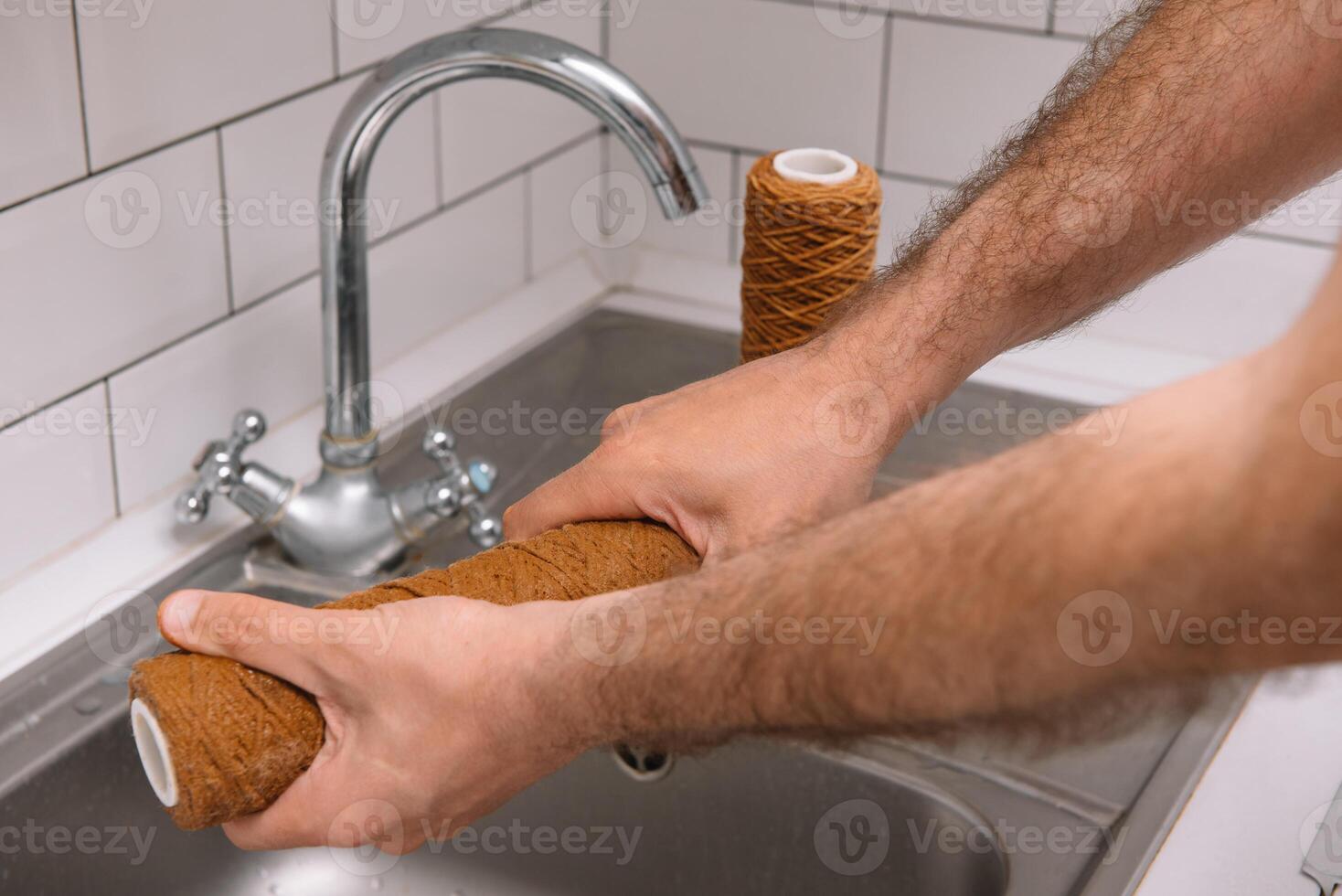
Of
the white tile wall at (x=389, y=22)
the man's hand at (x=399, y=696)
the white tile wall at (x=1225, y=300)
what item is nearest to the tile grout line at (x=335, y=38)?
the white tile wall at (x=389, y=22)

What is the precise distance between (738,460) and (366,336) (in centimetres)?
29

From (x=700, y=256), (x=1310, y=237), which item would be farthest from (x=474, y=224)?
(x=1310, y=237)

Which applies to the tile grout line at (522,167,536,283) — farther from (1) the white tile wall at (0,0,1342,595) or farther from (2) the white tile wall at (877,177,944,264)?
(2) the white tile wall at (877,177,944,264)

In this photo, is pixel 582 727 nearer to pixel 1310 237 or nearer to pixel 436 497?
pixel 436 497

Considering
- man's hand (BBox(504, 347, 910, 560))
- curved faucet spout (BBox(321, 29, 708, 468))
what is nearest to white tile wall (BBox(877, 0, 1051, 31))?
curved faucet spout (BBox(321, 29, 708, 468))

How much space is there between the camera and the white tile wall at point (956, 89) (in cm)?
99

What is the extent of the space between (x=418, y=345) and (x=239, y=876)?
15.8 inches

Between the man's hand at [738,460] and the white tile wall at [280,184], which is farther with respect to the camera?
the white tile wall at [280,184]

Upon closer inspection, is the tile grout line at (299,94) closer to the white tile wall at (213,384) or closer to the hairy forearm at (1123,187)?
the white tile wall at (213,384)

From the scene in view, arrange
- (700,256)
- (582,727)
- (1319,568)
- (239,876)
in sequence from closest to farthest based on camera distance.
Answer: (1319,568), (582,727), (239,876), (700,256)

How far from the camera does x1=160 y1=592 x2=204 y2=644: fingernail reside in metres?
0.51

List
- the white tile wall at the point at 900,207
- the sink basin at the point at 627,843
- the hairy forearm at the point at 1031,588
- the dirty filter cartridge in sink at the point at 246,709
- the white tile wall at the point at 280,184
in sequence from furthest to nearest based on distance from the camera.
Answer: the white tile wall at the point at 900,207 < the white tile wall at the point at 280,184 < the sink basin at the point at 627,843 < the dirty filter cartridge in sink at the point at 246,709 < the hairy forearm at the point at 1031,588

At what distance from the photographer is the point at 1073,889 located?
649 mm

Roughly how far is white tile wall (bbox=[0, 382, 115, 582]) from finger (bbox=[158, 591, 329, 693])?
0.25 metres
